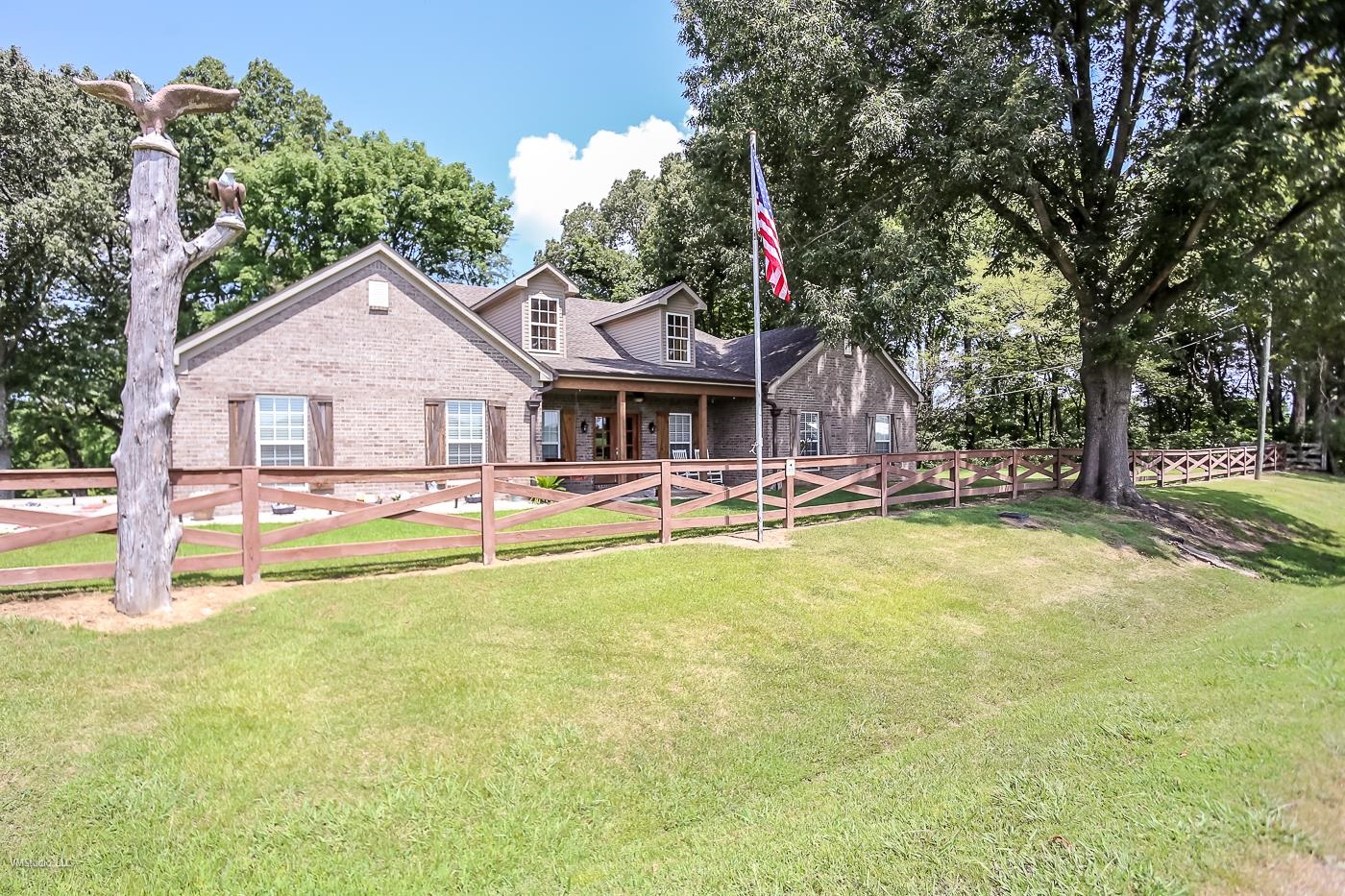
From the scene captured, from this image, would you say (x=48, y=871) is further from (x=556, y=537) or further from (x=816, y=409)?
(x=816, y=409)

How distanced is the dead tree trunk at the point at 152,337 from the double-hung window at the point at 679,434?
14.5m

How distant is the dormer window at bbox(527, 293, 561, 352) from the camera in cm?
1825

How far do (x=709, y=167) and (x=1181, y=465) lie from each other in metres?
18.4

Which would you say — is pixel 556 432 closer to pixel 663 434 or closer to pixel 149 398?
pixel 663 434

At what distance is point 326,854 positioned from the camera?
10.7 feet

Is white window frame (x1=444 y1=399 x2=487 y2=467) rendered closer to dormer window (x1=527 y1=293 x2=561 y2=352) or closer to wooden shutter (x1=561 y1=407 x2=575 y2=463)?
wooden shutter (x1=561 y1=407 x2=575 y2=463)

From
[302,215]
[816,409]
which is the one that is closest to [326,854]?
[816,409]

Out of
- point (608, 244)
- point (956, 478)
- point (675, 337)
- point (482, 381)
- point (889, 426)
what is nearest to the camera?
point (956, 478)

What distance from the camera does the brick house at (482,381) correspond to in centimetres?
1358

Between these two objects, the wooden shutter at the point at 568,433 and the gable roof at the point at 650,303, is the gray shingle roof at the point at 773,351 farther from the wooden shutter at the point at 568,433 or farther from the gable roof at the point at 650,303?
the wooden shutter at the point at 568,433

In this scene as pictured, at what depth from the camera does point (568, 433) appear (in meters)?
18.4

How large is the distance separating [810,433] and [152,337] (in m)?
17.5

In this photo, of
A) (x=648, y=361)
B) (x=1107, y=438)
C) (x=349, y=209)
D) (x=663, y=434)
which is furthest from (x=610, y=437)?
(x=349, y=209)

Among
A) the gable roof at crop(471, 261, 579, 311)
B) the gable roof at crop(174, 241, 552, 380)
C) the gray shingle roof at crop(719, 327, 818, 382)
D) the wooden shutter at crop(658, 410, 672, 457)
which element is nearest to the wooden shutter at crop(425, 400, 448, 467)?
the gable roof at crop(174, 241, 552, 380)
